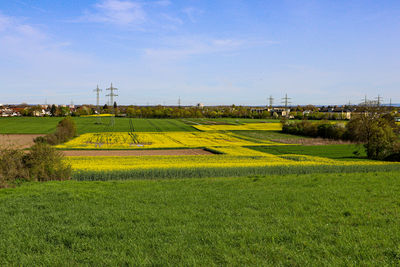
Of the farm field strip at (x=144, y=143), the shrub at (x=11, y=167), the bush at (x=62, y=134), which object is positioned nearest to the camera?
the shrub at (x=11, y=167)

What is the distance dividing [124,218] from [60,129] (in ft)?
180

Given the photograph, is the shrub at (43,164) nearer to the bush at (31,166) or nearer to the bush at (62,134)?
the bush at (31,166)

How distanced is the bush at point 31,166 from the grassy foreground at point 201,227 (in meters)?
Result: 4.07

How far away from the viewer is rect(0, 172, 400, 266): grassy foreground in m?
6.33

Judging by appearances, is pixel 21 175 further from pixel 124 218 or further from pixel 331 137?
pixel 331 137

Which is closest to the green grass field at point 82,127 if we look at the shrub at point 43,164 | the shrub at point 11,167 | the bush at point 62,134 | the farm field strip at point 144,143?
the bush at point 62,134

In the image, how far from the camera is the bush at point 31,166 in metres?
16.6

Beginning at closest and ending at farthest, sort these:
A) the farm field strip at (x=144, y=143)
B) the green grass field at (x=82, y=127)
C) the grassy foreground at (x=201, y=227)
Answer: the grassy foreground at (x=201, y=227), the farm field strip at (x=144, y=143), the green grass field at (x=82, y=127)

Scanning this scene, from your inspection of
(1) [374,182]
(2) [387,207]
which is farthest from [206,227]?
(1) [374,182]

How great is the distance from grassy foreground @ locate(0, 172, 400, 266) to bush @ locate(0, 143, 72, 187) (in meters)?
4.07

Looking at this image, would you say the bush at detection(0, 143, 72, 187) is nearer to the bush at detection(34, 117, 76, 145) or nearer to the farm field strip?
the farm field strip

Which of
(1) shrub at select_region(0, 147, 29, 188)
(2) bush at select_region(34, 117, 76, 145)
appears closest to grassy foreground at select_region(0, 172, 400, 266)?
(1) shrub at select_region(0, 147, 29, 188)

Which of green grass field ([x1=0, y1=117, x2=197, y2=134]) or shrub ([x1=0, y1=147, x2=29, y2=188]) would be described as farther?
green grass field ([x1=0, y1=117, x2=197, y2=134])

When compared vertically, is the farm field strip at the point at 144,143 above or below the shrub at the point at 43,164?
below
